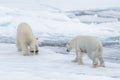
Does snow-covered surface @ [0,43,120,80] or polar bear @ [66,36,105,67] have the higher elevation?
polar bear @ [66,36,105,67]

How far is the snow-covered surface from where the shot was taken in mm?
5633

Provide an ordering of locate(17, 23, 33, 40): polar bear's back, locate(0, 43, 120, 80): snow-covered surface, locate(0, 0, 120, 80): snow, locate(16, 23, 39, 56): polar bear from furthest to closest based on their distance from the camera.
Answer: locate(17, 23, 33, 40): polar bear's back, locate(16, 23, 39, 56): polar bear, locate(0, 0, 120, 80): snow, locate(0, 43, 120, 80): snow-covered surface

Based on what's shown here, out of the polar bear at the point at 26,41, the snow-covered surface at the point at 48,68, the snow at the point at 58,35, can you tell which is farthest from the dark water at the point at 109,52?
the polar bear at the point at 26,41

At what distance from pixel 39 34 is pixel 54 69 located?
544cm

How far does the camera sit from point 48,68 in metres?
6.79

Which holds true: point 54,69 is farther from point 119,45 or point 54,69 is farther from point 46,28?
point 46,28

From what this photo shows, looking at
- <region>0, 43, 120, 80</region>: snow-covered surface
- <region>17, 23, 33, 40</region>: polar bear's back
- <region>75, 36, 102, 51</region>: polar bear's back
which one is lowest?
<region>0, 43, 120, 80</region>: snow-covered surface

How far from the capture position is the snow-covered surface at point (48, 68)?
563 centimetres

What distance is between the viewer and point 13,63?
7.25m

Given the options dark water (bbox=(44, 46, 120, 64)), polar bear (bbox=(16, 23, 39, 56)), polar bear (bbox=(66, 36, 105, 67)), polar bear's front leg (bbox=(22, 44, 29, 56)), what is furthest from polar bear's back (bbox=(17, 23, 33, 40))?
polar bear (bbox=(66, 36, 105, 67))

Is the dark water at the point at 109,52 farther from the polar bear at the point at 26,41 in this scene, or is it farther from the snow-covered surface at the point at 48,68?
the polar bear at the point at 26,41

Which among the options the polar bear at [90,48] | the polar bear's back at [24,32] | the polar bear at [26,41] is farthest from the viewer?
the polar bear's back at [24,32]

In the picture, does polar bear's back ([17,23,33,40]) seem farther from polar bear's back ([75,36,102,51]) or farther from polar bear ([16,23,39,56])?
polar bear's back ([75,36,102,51])

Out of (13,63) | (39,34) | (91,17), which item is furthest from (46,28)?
(13,63)
